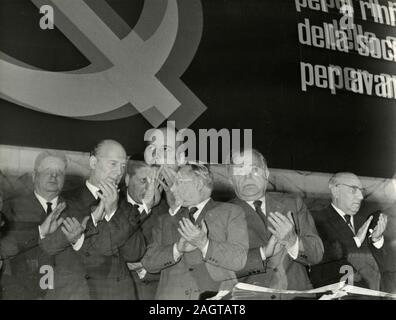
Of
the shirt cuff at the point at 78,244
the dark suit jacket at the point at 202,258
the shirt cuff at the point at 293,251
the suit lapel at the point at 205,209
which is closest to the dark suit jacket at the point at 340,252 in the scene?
the shirt cuff at the point at 293,251

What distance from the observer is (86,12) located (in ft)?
13.9

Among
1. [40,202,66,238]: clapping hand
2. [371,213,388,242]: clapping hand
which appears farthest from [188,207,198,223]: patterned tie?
[371,213,388,242]: clapping hand

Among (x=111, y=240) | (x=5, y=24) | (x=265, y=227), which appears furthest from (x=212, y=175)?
(x=5, y=24)

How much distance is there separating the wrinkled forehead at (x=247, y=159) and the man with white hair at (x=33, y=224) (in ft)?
3.54

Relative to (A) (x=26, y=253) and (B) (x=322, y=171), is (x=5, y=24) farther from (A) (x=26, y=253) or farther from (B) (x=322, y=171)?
(B) (x=322, y=171)

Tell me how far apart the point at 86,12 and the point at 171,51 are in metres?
0.59

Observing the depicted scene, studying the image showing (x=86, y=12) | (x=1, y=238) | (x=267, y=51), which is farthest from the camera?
(x=267, y=51)

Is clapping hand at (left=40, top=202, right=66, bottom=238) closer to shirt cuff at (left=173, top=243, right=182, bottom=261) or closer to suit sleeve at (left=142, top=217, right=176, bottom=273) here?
suit sleeve at (left=142, top=217, right=176, bottom=273)

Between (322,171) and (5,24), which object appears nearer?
(5,24)

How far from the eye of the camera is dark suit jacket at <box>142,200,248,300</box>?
4.12 meters

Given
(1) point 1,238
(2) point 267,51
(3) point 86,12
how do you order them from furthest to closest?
(2) point 267,51 < (3) point 86,12 < (1) point 1,238

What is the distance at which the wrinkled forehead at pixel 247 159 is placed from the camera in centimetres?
432

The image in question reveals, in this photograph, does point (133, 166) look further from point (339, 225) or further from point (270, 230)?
point (339, 225)
